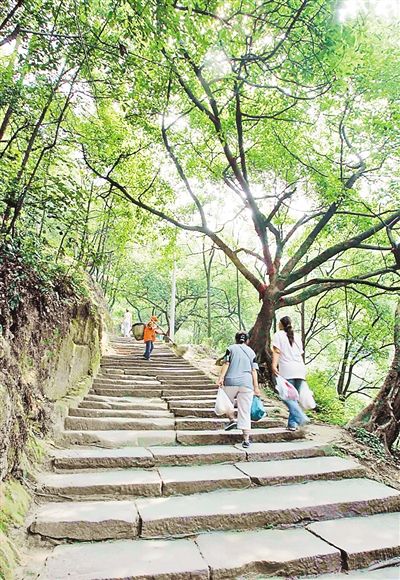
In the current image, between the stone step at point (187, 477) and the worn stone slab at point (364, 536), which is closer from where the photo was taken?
the worn stone slab at point (364, 536)

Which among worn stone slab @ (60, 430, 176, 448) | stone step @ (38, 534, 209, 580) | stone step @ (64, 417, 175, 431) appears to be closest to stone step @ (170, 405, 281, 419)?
stone step @ (64, 417, 175, 431)

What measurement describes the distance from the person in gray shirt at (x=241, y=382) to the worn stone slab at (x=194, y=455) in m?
0.32

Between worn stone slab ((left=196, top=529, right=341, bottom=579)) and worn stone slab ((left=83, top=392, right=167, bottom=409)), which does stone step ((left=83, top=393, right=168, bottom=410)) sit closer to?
worn stone slab ((left=83, top=392, right=167, bottom=409))

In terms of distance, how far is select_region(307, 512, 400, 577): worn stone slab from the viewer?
291cm

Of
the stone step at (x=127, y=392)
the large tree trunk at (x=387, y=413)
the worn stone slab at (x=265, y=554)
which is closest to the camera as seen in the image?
the worn stone slab at (x=265, y=554)

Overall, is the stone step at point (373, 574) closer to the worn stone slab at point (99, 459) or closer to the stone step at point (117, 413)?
the worn stone slab at point (99, 459)

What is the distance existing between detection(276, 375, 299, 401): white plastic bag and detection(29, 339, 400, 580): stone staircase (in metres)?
0.61

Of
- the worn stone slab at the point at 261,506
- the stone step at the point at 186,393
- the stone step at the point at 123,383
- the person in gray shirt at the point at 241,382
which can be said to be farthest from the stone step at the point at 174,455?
the stone step at the point at 123,383

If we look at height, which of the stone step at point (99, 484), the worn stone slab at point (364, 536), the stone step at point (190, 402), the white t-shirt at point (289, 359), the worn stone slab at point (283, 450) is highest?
the white t-shirt at point (289, 359)

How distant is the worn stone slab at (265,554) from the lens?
2.71 meters

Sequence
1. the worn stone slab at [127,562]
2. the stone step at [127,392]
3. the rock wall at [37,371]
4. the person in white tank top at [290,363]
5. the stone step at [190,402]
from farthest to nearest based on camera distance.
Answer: the stone step at [127,392] → the stone step at [190,402] → the person in white tank top at [290,363] → the rock wall at [37,371] → the worn stone slab at [127,562]

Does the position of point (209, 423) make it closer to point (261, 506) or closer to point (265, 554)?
point (261, 506)

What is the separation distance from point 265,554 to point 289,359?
284 centimetres

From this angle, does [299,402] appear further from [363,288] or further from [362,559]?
[363,288]
